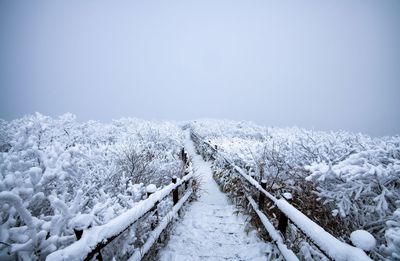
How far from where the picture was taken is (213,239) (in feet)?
15.7

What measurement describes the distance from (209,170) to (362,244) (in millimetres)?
10212

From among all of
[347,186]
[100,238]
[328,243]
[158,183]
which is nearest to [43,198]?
[100,238]

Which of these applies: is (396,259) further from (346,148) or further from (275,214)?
(346,148)

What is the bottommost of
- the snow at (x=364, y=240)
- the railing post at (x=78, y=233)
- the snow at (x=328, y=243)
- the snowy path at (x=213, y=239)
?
the snowy path at (x=213, y=239)

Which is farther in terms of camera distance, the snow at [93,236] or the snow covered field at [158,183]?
the snow covered field at [158,183]

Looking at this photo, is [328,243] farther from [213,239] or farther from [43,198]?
[43,198]

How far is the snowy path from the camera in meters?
4.11

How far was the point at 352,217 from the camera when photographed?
3537mm

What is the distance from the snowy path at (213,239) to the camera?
4.11 meters

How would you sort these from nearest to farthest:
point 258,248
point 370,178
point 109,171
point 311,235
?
point 311,235 → point 370,178 → point 258,248 → point 109,171

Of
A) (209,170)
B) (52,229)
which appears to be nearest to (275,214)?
(52,229)

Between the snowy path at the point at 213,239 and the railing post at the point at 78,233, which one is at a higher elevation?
the railing post at the point at 78,233

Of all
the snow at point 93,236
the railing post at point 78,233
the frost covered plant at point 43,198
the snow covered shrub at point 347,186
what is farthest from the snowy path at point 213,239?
the railing post at point 78,233

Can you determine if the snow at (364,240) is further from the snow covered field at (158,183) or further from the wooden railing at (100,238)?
the wooden railing at (100,238)
